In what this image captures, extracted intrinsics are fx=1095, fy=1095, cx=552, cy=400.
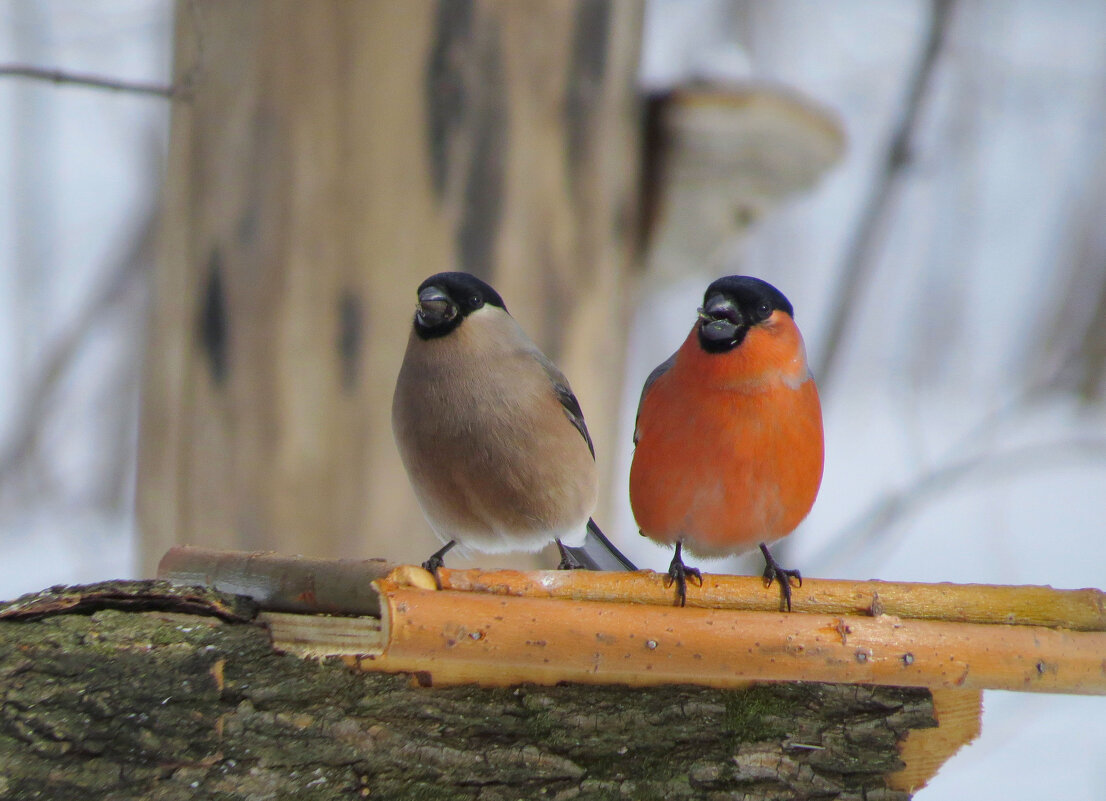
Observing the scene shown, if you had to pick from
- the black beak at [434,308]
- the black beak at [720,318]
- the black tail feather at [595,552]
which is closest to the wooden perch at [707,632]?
the black beak at [720,318]

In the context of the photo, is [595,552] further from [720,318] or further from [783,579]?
[783,579]

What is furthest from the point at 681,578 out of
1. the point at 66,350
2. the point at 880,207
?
the point at 66,350

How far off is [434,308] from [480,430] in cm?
23

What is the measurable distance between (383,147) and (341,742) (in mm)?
1605

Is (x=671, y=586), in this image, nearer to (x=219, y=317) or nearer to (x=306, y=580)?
(x=306, y=580)

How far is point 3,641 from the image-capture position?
132 centimetres

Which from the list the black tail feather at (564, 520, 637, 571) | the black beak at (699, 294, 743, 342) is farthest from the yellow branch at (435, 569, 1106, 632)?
the black tail feather at (564, 520, 637, 571)

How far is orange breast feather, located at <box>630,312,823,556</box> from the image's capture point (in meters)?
1.76

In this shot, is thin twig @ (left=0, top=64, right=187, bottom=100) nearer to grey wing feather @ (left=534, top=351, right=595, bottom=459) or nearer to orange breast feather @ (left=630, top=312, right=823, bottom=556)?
grey wing feather @ (left=534, top=351, right=595, bottom=459)

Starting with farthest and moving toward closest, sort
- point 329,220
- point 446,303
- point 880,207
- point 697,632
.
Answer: point 880,207
point 329,220
point 446,303
point 697,632

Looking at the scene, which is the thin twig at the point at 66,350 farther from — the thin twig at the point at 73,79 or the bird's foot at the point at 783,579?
the bird's foot at the point at 783,579

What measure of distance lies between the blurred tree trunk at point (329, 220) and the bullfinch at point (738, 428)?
1029mm

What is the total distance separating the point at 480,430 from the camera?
6.20 ft

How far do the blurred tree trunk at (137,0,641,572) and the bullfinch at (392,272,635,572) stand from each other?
0.71 meters
